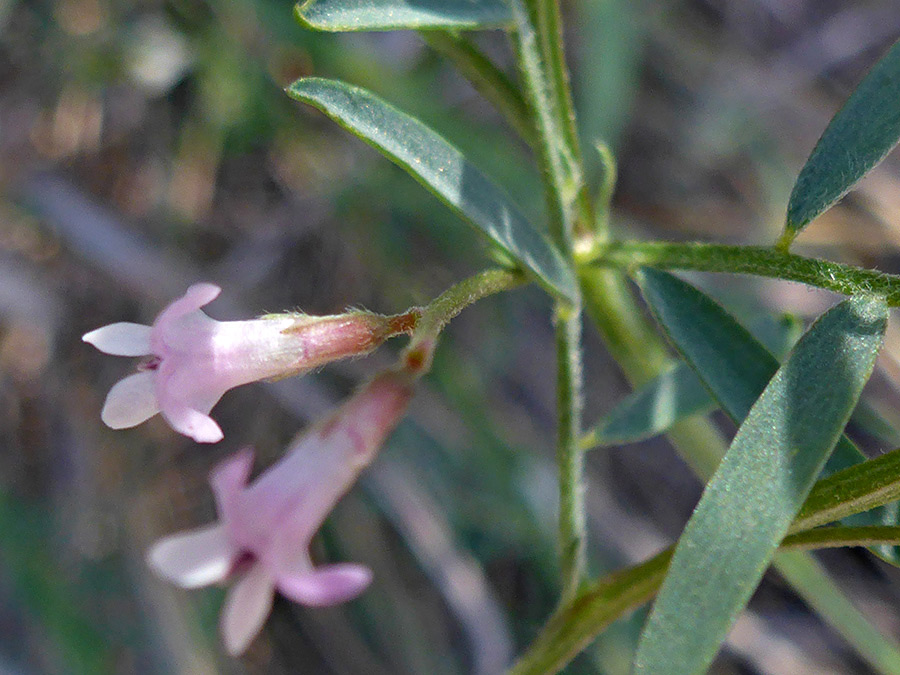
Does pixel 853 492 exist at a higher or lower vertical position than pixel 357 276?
lower

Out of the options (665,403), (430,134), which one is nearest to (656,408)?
(665,403)

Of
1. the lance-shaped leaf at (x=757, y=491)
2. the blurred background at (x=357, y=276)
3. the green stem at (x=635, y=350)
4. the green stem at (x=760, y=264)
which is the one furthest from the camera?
the blurred background at (x=357, y=276)

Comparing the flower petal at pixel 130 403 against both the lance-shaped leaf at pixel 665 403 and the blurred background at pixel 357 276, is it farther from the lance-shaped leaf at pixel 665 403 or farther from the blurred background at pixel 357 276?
the blurred background at pixel 357 276

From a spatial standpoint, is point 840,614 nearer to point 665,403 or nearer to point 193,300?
point 665,403

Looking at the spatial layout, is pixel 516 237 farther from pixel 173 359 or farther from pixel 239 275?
pixel 239 275

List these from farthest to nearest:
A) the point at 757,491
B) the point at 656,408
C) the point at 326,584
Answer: the point at 656,408, the point at 326,584, the point at 757,491

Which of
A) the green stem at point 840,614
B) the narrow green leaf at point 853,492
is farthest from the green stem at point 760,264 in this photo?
the green stem at point 840,614

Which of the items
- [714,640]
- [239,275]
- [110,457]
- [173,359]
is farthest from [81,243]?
[714,640]

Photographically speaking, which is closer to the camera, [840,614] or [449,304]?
[449,304]
